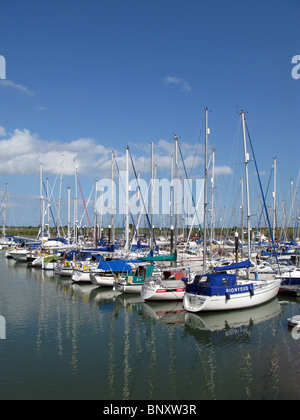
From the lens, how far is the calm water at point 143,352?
12.9 metres

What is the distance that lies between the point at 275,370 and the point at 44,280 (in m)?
29.7

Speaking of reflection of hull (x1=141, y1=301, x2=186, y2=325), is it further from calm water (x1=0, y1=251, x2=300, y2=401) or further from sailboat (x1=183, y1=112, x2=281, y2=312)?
sailboat (x1=183, y1=112, x2=281, y2=312)

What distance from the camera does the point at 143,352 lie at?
16.7m

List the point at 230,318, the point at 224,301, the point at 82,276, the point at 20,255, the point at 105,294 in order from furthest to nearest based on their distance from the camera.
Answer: the point at 20,255
the point at 82,276
the point at 105,294
the point at 224,301
the point at 230,318

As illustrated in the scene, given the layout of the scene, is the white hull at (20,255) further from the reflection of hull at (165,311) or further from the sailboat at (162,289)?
the reflection of hull at (165,311)

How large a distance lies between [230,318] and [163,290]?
5.96 m

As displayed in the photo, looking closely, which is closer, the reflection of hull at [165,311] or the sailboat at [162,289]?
the reflection of hull at [165,311]

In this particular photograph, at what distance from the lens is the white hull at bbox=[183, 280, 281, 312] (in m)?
23.0

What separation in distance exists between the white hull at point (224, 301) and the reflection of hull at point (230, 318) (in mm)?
395

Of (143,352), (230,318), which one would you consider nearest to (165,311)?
(230,318)

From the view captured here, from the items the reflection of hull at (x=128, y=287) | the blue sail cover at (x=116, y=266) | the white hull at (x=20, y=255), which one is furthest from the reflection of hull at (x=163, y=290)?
the white hull at (x=20, y=255)

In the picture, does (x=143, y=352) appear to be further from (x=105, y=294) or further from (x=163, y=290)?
(x=105, y=294)
